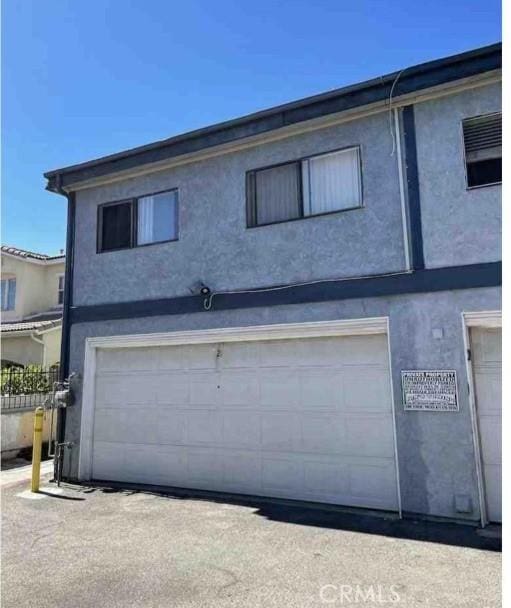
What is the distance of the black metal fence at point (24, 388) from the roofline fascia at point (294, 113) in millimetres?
5155

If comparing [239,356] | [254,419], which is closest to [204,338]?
[239,356]

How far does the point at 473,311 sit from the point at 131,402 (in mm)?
6157

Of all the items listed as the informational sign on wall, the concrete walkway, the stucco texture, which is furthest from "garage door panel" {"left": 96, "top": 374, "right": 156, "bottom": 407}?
the stucco texture

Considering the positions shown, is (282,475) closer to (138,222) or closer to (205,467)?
(205,467)

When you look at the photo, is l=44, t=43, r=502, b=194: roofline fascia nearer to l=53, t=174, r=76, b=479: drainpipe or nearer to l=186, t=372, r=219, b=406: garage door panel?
l=53, t=174, r=76, b=479: drainpipe

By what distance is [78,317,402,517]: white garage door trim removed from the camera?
23.1ft

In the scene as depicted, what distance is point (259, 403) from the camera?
25.4 feet

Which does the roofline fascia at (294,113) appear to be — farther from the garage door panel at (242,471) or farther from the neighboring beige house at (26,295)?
the neighboring beige house at (26,295)

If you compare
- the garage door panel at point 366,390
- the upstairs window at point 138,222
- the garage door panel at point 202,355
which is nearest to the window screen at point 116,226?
the upstairs window at point 138,222

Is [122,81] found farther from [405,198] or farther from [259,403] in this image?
[259,403]

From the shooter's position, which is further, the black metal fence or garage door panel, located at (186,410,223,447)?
the black metal fence

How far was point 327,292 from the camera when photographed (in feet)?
23.9

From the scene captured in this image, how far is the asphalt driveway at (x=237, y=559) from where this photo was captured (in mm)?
4273

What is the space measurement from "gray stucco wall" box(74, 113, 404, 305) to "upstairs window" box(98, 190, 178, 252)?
166mm
